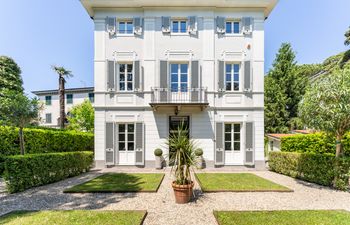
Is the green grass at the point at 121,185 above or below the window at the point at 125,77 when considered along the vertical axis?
below

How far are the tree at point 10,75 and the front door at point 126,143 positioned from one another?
1847 centimetres

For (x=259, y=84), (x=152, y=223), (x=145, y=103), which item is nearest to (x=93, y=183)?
(x=152, y=223)

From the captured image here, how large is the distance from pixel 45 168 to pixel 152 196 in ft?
16.5

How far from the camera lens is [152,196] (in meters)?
6.10

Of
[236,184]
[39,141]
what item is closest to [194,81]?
[236,184]

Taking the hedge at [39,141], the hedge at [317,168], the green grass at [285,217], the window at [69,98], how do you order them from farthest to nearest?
the window at [69,98], the hedge at [39,141], the hedge at [317,168], the green grass at [285,217]

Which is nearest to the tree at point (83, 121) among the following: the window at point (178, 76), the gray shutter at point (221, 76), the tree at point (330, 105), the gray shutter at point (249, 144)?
the window at point (178, 76)

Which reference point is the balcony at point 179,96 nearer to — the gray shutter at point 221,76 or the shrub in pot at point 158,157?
the gray shutter at point 221,76

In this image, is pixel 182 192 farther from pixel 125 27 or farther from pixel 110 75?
pixel 125 27

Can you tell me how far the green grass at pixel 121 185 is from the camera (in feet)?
21.4

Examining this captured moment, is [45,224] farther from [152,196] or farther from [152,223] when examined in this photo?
[152,196]

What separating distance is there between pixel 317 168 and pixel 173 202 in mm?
6458

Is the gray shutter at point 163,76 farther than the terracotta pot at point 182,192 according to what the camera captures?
Yes

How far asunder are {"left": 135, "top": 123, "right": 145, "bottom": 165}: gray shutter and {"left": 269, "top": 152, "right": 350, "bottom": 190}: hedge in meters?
7.91
